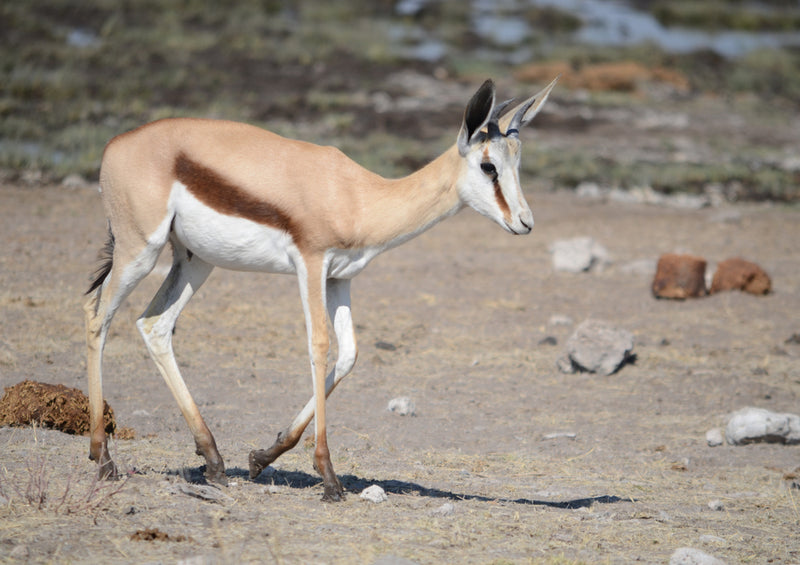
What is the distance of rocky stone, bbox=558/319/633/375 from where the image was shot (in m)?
10.2

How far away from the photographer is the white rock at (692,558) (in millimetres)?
5258

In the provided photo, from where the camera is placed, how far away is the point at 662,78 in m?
29.4

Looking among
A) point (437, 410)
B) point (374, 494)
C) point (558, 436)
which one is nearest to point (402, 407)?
point (437, 410)

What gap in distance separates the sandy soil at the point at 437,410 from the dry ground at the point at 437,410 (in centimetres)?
3

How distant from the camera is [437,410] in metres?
8.91

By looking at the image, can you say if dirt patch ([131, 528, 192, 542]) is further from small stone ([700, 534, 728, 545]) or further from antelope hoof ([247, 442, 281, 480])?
small stone ([700, 534, 728, 545])

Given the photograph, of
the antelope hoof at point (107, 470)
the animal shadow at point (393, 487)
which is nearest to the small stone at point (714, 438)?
the animal shadow at point (393, 487)

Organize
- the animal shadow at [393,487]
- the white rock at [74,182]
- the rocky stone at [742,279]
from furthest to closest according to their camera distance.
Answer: the white rock at [74,182]
the rocky stone at [742,279]
the animal shadow at [393,487]

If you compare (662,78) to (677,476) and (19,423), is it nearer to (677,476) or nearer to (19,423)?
(677,476)

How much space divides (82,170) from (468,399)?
984 centimetres

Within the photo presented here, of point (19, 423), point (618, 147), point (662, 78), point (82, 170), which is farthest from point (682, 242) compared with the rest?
point (662, 78)

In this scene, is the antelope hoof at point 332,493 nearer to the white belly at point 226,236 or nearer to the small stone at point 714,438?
the white belly at point 226,236

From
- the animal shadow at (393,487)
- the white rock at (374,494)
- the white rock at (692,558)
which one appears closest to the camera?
the white rock at (692,558)

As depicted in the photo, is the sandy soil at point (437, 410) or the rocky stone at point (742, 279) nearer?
the sandy soil at point (437, 410)
